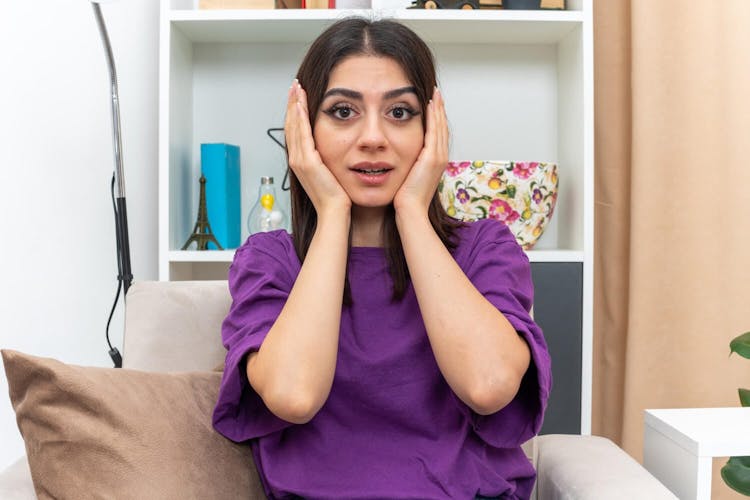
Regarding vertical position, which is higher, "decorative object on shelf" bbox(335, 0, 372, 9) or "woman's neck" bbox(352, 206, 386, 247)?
"decorative object on shelf" bbox(335, 0, 372, 9)

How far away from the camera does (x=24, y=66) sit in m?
1.66

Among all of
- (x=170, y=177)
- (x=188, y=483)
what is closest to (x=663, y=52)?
(x=170, y=177)

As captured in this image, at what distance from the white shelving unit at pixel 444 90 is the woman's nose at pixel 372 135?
2.46 ft

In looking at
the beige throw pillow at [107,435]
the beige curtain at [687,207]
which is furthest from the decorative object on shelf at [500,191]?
the beige throw pillow at [107,435]

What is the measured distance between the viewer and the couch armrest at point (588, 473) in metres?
1.04

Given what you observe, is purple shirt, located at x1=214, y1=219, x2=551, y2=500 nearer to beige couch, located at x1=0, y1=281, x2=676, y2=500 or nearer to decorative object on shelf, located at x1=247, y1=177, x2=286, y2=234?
beige couch, located at x1=0, y1=281, x2=676, y2=500

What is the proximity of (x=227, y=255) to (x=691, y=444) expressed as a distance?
1056mm

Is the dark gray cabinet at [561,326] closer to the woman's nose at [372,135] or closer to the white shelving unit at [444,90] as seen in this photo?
the white shelving unit at [444,90]

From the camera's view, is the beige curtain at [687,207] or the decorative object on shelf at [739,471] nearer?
the decorative object on shelf at [739,471]

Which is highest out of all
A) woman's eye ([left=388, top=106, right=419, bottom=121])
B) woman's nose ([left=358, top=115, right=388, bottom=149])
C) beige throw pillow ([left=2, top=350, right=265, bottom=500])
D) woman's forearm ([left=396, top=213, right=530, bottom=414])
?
woman's eye ([left=388, top=106, right=419, bottom=121])

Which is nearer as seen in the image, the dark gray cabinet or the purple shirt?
the purple shirt

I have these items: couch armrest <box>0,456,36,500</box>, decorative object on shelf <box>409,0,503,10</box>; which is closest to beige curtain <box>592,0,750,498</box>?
decorative object on shelf <box>409,0,503,10</box>

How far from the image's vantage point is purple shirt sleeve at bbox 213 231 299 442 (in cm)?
111

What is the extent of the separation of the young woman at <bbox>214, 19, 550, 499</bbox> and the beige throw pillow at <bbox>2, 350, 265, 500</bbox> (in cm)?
9
